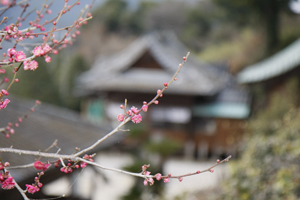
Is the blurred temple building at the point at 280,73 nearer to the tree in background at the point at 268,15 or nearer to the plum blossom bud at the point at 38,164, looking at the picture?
the tree in background at the point at 268,15

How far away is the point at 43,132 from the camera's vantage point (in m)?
4.42

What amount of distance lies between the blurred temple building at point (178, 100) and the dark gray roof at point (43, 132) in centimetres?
605

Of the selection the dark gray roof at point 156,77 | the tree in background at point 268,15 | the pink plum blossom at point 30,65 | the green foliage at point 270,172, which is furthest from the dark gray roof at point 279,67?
the pink plum blossom at point 30,65

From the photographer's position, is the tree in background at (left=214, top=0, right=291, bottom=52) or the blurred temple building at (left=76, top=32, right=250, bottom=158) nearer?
the blurred temple building at (left=76, top=32, right=250, bottom=158)

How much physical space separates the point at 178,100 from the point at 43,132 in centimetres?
828

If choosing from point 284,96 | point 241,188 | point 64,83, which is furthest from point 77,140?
point 64,83

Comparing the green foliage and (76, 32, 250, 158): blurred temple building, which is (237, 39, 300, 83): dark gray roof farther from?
(76, 32, 250, 158): blurred temple building

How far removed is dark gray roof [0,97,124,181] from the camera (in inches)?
126

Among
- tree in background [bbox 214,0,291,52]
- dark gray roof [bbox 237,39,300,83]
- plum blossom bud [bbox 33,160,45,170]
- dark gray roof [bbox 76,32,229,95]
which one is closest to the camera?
plum blossom bud [bbox 33,160,45,170]

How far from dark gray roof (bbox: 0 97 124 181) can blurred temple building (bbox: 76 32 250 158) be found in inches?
238

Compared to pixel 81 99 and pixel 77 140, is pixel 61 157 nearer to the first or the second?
pixel 77 140

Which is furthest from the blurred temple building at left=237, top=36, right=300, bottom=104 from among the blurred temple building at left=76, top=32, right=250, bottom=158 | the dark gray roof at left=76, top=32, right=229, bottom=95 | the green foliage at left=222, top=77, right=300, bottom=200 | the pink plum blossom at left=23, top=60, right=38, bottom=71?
A: the pink plum blossom at left=23, top=60, right=38, bottom=71

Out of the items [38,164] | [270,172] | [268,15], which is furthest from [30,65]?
[268,15]

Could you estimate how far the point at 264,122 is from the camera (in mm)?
7203
